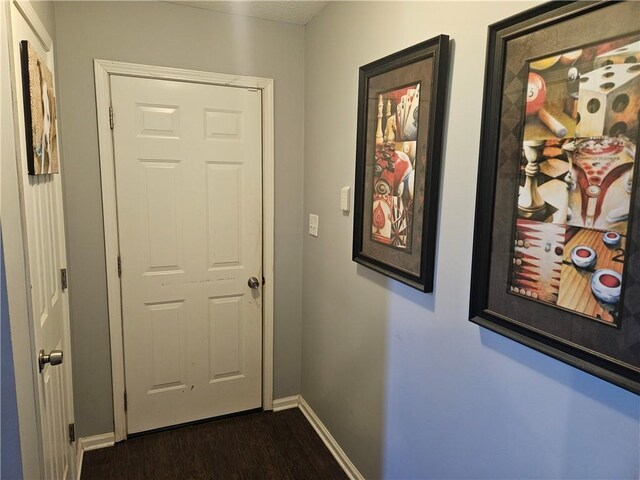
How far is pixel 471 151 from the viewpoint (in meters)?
1.32

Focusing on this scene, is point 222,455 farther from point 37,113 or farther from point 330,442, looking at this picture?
point 37,113

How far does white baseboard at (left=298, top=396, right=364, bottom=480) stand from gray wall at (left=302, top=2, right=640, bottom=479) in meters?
0.05

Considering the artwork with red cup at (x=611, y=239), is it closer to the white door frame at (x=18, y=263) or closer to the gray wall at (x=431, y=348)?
the gray wall at (x=431, y=348)

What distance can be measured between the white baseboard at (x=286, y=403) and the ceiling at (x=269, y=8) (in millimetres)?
2284

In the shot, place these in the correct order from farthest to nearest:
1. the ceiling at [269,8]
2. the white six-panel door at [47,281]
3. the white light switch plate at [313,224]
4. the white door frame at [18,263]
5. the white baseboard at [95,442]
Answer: the white light switch plate at [313,224] → the white baseboard at [95,442] → the ceiling at [269,8] → the white six-panel door at [47,281] → the white door frame at [18,263]

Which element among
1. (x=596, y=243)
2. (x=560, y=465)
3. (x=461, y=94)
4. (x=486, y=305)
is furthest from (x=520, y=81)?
(x=560, y=465)

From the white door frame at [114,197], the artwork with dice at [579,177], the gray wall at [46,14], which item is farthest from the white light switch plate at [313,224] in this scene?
the gray wall at [46,14]

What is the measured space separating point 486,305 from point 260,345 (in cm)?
170

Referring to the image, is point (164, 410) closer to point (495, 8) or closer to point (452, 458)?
point (452, 458)

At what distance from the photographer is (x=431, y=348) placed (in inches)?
60.6

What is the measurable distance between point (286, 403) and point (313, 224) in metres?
1.21

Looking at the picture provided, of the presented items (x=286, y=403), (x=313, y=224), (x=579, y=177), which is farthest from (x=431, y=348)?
(x=286, y=403)

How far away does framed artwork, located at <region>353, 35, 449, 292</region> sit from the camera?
145 cm

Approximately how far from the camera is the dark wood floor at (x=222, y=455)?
2160 mm
